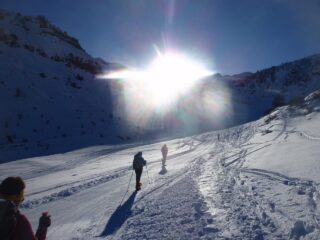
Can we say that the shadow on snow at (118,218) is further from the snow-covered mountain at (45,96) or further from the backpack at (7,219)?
the snow-covered mountain at (45,96)

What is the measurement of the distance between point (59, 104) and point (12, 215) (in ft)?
147

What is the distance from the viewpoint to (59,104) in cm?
4619

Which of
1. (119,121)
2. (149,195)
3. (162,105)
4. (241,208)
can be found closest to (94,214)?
(149,195)

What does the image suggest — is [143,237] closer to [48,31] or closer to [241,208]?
[241,208]

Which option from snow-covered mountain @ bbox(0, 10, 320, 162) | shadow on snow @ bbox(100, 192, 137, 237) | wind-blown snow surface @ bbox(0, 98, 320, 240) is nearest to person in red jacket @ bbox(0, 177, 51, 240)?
wind-blown snow surface @ bbox(0, 98, 320, 240)

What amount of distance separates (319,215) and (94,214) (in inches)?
250

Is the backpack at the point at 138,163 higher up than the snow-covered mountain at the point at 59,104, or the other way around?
the snow-covered mountain at the point at 59,104

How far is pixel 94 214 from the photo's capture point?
9914 millimetres

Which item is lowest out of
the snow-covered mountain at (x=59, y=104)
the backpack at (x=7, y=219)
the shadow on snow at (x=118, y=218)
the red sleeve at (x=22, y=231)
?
the shadow on snow at (x=118, y=218)

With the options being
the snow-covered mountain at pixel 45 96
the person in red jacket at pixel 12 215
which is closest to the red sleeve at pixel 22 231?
the person in red jacket at pixel 12 215

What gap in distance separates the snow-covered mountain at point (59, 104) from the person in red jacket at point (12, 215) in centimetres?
2918

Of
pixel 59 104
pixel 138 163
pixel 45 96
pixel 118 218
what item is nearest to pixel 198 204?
pixel 118 218

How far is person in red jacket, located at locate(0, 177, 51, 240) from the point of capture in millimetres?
3279

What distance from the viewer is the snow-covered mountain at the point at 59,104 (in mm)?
37719
